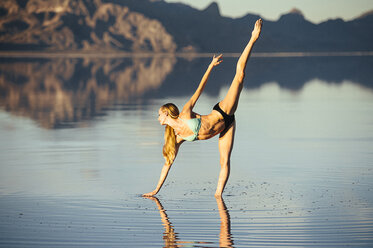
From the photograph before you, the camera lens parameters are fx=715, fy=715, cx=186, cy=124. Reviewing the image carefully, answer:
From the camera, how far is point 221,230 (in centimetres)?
828

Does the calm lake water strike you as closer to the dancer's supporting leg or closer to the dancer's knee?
the dancer's supporting leg

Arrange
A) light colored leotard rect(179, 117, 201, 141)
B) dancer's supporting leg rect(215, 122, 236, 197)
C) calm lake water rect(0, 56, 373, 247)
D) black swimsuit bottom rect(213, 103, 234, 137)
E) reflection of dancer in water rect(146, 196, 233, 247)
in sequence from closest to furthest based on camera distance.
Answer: reflection of dancer in water rect(146, 196, 233, 247) → calm lake water rect(0, 56, 373, 247) → light colored leotard rect(179, 117, 201, 141) → black swimsuit bottom rect(213, 103, 234, 137) → dancer's supporting leg rect(215, 122, 236, 197)

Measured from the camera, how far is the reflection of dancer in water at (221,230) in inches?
305

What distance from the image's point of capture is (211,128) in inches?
385

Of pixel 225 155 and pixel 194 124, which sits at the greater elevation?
pixel 194 124

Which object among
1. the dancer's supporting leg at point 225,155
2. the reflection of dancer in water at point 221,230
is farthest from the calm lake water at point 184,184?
the dancer's supporting leg at point 225,155

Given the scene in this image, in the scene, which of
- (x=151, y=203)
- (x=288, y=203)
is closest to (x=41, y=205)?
(x=151, y=203)

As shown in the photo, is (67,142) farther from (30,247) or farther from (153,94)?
(153,94)

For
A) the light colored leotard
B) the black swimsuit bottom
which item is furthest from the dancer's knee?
the light colored leotard

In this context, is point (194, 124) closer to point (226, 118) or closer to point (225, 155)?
point (226, 118)

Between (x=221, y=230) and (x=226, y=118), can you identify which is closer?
(x=221, y=230)

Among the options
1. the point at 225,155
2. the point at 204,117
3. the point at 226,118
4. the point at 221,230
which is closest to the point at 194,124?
the point at 204,117

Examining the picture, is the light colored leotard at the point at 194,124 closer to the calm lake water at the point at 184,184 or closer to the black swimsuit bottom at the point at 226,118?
the black swimsuit bottom at the point at 226,118

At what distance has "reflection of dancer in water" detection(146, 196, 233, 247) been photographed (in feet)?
25.4
